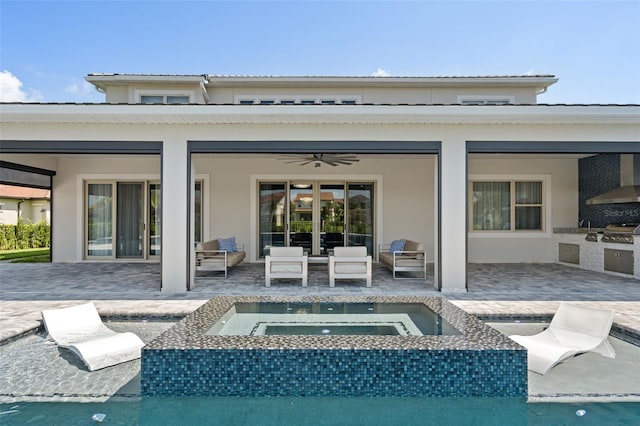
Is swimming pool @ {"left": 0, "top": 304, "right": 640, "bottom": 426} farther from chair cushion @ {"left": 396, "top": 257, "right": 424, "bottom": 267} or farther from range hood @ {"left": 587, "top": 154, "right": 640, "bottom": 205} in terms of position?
range hood @ {"left": 587, "top": 154, "right": 640, "bottom": 205}

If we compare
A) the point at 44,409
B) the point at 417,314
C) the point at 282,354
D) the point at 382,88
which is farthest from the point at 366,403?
the point at 382,88

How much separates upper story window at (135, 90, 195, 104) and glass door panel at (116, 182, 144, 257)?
108 inches

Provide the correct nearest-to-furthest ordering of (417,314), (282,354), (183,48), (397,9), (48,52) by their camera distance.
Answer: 1. (282,354)
2. (417,314)
3. (397,9)
4. (48,52)
5. (183,48)

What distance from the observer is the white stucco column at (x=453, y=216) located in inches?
294

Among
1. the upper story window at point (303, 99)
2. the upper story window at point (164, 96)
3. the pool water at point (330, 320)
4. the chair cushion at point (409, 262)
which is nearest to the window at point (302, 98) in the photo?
the upper story window at point (303, 99)

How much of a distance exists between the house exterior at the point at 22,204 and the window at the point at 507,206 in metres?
22.1

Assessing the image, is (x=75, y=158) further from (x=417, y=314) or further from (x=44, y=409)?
(x=417, y=314)

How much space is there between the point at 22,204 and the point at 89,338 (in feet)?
76.8

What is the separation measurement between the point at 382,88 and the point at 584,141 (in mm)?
6122

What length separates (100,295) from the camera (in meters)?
7.04

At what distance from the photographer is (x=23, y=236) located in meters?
18.3

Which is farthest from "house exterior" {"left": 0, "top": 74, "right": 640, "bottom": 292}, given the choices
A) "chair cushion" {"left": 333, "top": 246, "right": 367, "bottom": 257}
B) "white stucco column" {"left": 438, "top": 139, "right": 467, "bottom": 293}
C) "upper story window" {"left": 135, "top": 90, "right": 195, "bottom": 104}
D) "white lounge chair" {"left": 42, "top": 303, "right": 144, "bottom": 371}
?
"white lounge chair" {"left": 42, "top": 303, "right": 144, "bottom": 371}

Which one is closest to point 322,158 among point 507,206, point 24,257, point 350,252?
point 350,252

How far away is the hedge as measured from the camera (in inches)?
688
